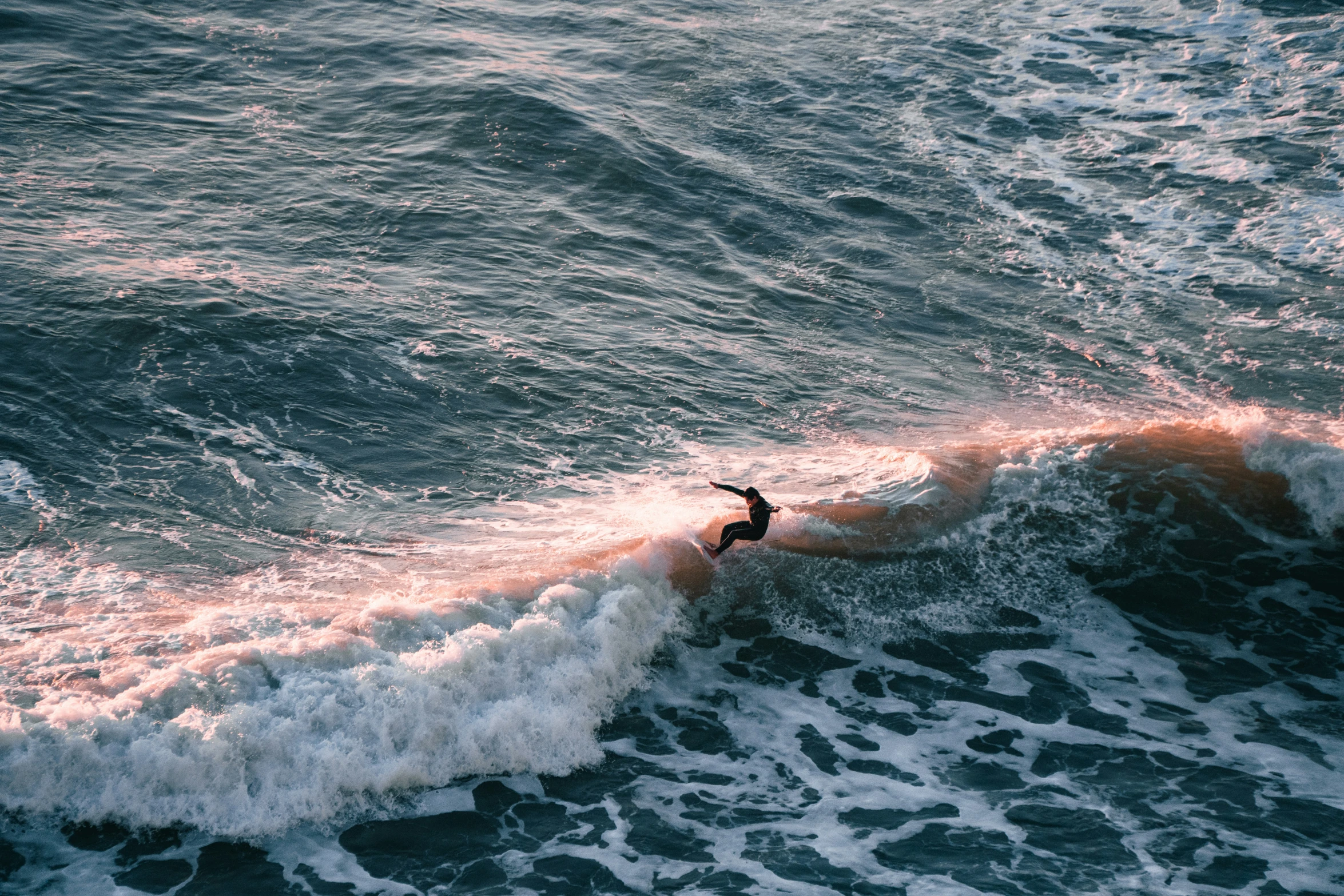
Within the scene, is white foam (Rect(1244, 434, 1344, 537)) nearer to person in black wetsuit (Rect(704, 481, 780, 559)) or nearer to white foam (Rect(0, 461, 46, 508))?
person in black wetsuit (Rect(704, 481, 780, 559))

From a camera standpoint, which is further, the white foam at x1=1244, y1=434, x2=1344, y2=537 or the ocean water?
the white foam at x1=1244, y1=434, x2=1344, y2=537

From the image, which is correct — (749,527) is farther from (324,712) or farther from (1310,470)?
(1310,470)

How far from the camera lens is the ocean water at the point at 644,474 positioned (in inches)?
356

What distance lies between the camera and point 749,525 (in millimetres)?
11891

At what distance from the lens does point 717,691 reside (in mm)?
11078

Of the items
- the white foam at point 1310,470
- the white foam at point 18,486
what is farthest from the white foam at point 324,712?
the white foam at point 1310,470

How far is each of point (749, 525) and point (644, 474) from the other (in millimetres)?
2139

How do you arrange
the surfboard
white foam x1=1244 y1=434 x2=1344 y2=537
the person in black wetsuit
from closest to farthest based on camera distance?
the person in black wetsuit → the surfboard → white foam x1=1244 y1=434 x2=1344 y2=537

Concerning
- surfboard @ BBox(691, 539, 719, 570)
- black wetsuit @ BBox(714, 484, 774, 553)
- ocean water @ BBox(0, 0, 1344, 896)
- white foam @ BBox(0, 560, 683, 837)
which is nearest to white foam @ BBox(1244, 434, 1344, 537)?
ocean water @ BBox(0, 0, 1344, 896)

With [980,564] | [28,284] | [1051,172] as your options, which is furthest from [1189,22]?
[28,284]

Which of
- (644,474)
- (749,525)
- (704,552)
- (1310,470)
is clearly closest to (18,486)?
(644,474)

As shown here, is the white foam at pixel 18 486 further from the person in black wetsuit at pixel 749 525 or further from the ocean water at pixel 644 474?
the person in black wetsuit at pixel 749 525

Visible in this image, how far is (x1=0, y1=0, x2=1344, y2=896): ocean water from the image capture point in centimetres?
905

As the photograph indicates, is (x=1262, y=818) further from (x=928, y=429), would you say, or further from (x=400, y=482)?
(x=400, y=482)
